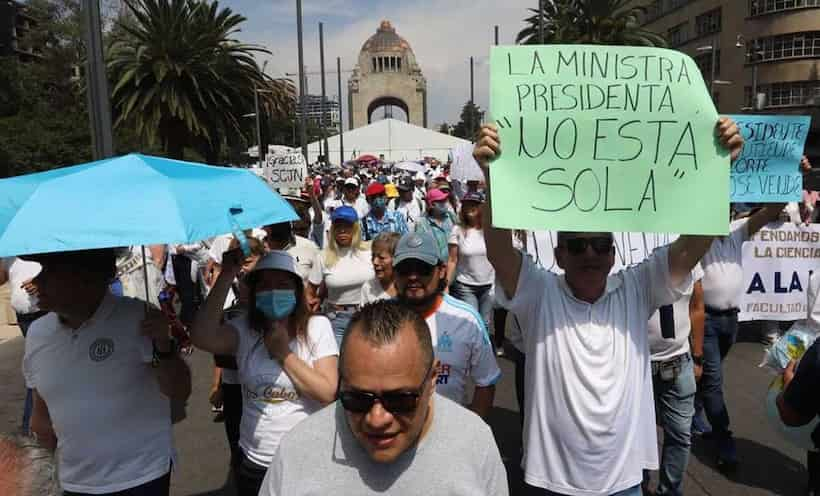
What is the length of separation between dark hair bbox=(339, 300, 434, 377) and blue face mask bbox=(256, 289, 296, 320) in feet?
3.86

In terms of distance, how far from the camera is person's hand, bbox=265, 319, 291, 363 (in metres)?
2.65

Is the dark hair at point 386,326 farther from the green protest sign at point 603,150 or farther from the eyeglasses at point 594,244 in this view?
the eyeglasses at point 594,244

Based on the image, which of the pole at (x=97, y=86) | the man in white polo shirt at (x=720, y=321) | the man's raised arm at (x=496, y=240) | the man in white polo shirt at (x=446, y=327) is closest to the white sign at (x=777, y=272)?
the man in white polo shirt at (x=720, y=321)

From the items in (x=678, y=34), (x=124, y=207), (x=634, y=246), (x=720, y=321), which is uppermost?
(x=678, y=34)

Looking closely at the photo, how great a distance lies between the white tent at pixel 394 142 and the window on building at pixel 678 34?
1923cm

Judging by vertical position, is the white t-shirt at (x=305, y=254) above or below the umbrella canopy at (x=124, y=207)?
below

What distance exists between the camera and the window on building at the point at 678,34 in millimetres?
50156

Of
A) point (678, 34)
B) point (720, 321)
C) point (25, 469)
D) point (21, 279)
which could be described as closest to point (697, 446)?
point (720, 321)

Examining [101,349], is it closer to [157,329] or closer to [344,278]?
[157,329]

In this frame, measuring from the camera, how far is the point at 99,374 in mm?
2443

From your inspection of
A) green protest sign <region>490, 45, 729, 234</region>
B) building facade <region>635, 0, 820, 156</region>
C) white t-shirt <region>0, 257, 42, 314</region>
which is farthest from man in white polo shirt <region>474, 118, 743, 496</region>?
building facade <region>635, 0, 820, 156</region>

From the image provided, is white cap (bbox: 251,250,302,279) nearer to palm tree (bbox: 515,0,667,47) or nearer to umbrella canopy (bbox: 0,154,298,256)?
umbrella canopy (bbox: 0,154,298,256)

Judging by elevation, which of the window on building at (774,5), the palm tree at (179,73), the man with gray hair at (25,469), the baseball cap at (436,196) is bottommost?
the man with gray hair at (25,469)

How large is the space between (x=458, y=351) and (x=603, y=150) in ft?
3.74
